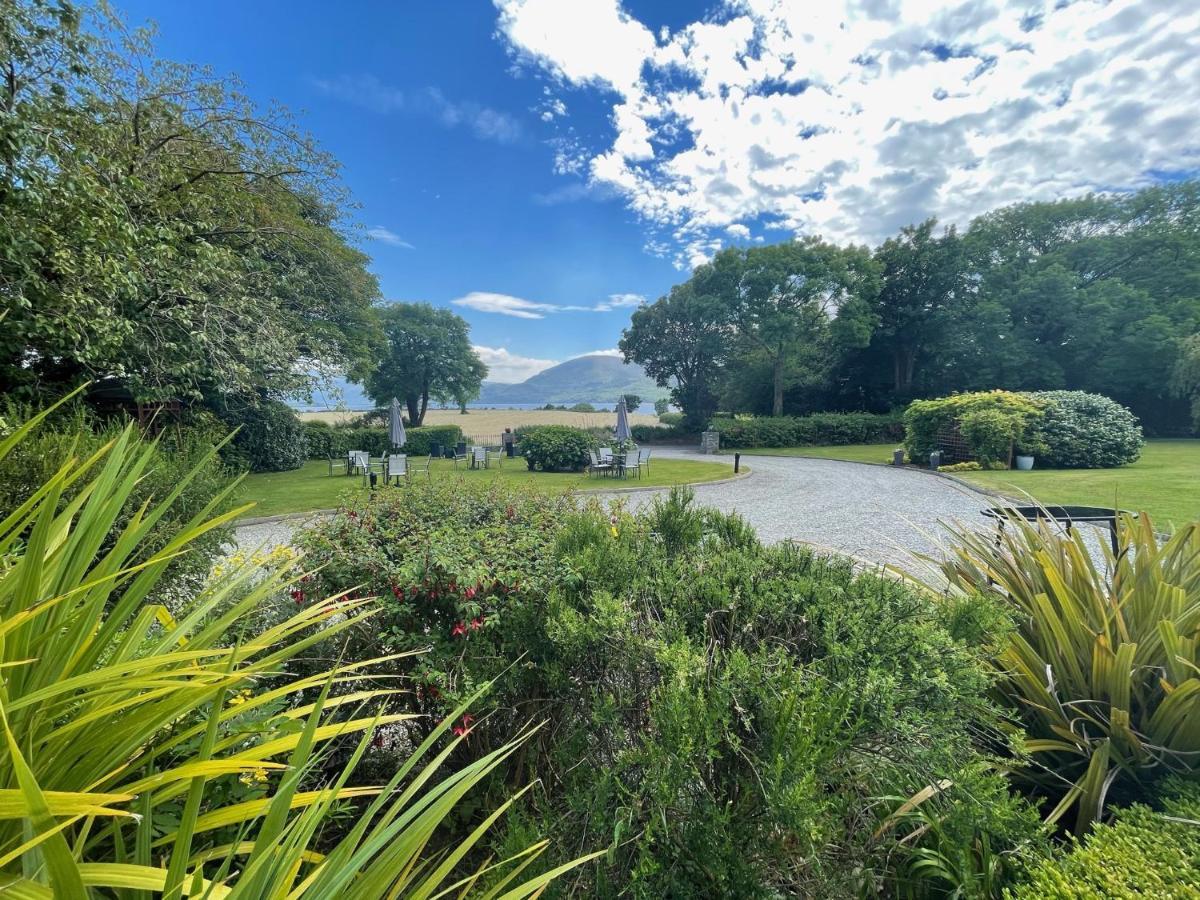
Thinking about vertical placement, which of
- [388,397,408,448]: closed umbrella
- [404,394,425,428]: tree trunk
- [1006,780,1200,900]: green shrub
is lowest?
[1006,780,1200,900]: green shrub

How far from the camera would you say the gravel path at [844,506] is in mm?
6988

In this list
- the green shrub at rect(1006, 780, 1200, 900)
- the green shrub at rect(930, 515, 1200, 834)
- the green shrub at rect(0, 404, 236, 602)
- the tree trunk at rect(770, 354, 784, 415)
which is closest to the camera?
the green shrub at rect(1006, 780, 1200, 900)

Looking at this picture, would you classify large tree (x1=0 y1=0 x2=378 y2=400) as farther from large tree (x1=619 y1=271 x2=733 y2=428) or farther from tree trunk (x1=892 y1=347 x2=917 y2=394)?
tree trunk (x1=892 y1=347 x2=917 y2=394)

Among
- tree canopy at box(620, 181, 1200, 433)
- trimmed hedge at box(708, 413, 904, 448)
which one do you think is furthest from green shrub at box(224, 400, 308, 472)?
tree canopy at box(620, 181, 1200, 433)

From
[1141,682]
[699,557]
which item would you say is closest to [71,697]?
[699,557]

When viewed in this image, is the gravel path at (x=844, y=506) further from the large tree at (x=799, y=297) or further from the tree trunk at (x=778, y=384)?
the large tree at (x=799, y=297)

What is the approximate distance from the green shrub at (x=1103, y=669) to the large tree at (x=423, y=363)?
42.7m

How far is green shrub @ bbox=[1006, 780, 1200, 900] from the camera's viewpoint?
3.14 feet

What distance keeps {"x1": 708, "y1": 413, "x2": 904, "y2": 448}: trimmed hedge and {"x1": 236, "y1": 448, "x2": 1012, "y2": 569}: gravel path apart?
9251mm

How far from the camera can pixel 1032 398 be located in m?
15.2

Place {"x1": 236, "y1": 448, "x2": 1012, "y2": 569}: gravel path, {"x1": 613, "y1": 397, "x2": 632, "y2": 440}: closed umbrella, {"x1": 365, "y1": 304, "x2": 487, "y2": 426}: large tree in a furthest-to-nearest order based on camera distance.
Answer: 1. {"x1": 365, "y1": 304, "x2": 487, "y2": 426}: large tree
2. {"x1": 613, "y1": 397, "x2": 632, "y2": 440}: closed umbrella
3. {"x1": 236, "y1": 448, "x2": 1012, "y2": 569}: gravel path

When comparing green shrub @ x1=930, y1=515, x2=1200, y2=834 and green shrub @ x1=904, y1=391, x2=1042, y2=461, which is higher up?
green shrub @ x1=904, y1=391, x2=1042, y2=461

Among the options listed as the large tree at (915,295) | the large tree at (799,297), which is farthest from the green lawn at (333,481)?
the large tree at (915,295)

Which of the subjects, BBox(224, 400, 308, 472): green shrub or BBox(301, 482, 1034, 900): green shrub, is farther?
BBox(224, 400, 308, 472): green shrub
